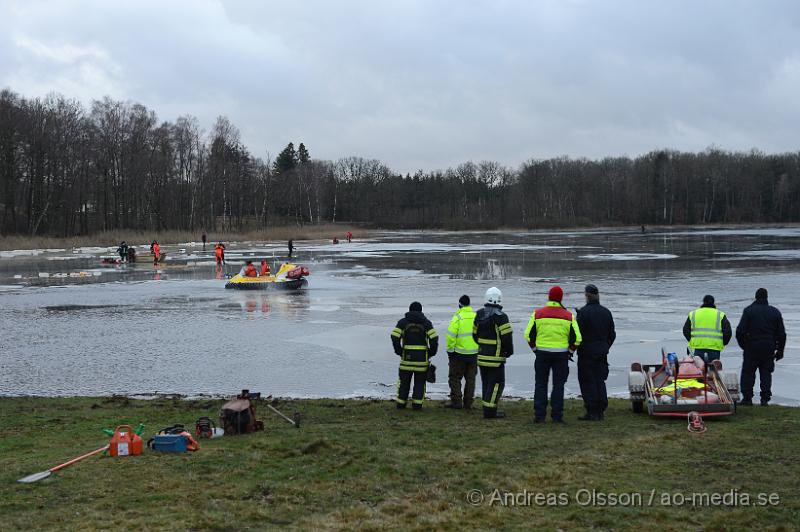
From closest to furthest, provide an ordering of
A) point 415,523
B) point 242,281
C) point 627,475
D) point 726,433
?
point 415,523 → point 627,475 → point 726,433 → point 242,281

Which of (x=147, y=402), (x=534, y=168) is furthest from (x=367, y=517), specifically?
(x=534, y=168)

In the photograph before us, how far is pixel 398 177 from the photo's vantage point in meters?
165

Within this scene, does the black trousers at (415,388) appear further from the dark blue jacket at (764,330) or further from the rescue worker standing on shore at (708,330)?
the dark blue jacket at (764,330)

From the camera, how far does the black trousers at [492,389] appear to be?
9578mm

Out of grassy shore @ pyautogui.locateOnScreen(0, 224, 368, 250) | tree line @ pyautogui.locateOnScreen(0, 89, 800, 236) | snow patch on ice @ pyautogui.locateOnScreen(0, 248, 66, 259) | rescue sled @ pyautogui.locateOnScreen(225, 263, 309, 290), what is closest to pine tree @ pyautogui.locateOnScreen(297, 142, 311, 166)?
tree line @ pyautogui.locateOnScreen(0, 89, 800, 236)

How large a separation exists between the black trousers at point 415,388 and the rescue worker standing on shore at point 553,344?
1.57m

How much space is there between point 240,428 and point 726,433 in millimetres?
5207

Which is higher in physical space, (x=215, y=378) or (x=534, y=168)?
(x=534, y=168)

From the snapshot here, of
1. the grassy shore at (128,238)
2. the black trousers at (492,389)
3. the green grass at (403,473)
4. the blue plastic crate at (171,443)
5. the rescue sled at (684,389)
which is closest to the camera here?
the green grass at (403,473)

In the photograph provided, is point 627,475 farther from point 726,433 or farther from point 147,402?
point 147,402

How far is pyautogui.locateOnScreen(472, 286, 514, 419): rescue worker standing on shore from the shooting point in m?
9.61

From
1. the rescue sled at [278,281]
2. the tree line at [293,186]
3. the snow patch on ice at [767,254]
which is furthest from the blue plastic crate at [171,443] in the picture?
the tree line at [293,186]

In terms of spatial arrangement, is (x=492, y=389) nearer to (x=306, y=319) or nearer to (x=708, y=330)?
(x=708, y=330)

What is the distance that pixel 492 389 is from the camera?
9.59 m
